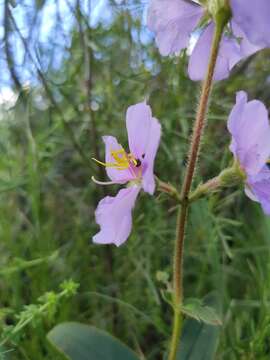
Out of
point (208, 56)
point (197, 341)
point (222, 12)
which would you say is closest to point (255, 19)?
point (222, 12)

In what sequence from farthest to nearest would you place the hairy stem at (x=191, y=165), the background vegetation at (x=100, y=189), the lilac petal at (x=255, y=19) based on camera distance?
the background vegetation at (x=100, y=189), the hairy stem at (x=191, y=165), the lilac petal at (x=255, y=19)

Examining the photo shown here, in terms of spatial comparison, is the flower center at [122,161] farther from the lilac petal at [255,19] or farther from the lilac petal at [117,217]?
the lilac petal at [255,19]

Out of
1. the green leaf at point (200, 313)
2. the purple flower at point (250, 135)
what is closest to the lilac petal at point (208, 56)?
the purple flower at point (250, 135)

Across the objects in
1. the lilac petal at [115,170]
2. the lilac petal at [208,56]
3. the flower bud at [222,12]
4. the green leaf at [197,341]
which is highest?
the flower bud at [222,12]

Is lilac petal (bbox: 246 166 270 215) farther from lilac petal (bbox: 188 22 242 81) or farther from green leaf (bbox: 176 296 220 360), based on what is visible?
green leaf (bbox: 176 296 220 360)

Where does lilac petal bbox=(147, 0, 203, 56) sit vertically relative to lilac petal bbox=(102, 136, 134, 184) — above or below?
above

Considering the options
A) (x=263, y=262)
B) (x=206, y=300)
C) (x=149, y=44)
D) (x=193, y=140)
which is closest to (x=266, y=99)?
(x=149, y=44)

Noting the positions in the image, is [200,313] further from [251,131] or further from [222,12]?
[222,12]

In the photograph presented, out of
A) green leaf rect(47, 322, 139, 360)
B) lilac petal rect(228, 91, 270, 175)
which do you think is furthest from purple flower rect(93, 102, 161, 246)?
green leaf rect(47, 322, 139, 360)
